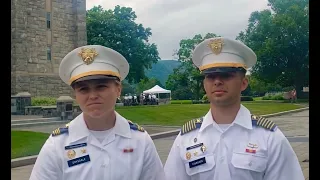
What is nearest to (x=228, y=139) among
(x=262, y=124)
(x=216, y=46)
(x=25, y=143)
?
(x=262, y=124)

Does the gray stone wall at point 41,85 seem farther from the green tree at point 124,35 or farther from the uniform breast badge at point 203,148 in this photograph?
the uniform breast badge at point 203,148

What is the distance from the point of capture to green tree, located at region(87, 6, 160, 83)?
29.9 meters

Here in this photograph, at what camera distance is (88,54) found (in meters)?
2.58

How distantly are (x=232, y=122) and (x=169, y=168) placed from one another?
0.46 metres

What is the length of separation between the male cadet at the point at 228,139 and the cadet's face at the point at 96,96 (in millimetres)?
519

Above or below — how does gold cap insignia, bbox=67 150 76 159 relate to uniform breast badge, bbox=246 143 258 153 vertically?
below

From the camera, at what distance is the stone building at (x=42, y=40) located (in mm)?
23309

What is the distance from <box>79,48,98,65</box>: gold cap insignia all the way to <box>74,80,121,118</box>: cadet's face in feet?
0.51

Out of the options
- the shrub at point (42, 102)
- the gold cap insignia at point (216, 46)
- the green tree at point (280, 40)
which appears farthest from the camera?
the green tree at point (280, 40)

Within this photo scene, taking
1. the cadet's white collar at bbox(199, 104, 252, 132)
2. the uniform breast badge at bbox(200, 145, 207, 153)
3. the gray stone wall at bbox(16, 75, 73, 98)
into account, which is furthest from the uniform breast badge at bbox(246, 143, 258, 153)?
the gray stone wall at bbox(16, 75, 73, 98)

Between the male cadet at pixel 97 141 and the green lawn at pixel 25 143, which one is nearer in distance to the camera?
the male cadet at pixel 97 141

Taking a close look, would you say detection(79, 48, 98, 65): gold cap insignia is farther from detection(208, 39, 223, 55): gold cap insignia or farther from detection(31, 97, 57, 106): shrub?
detection(31, 97, 57, 106): shrub

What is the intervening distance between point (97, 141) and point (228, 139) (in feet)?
2.41

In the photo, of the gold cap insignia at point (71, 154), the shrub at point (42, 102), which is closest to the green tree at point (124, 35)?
the shrub at point (42, 102)
